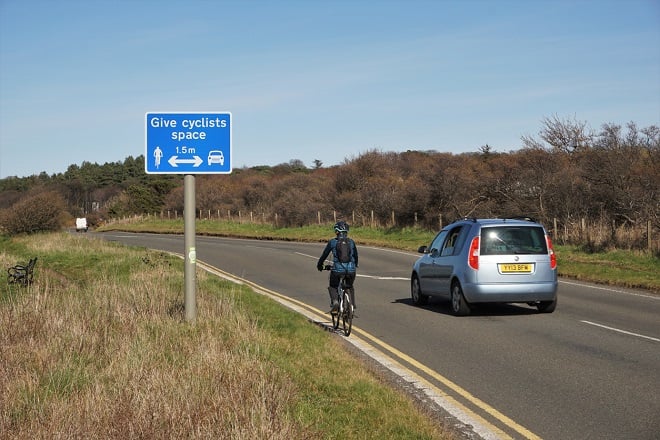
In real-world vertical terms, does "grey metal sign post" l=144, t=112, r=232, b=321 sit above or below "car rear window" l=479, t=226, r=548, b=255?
above

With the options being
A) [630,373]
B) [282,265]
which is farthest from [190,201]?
[282,265]

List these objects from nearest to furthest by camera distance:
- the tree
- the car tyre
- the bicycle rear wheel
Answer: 1. the bicycle rear wheel
2. the car tyre
3. the tree

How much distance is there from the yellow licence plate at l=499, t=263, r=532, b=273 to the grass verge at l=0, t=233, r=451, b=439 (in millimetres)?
3897

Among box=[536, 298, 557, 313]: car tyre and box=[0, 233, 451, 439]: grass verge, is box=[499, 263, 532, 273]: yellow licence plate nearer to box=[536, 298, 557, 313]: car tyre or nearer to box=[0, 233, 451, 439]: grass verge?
box=[536, 298, 557, 313]: car tyre

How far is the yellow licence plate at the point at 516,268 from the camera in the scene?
13.6 metres

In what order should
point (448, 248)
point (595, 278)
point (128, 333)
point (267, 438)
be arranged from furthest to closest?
point (595, 278)
point (448, 248)
point (128, 333)
point (267, 438)

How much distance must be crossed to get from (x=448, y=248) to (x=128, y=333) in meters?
7.09

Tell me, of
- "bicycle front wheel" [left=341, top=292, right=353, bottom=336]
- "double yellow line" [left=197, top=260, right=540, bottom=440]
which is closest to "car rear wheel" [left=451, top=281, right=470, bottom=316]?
"double yellow line" [left=197, top=260, right=540, bottom=440]

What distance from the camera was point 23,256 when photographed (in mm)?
31375

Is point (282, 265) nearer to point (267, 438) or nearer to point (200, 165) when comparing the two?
point (200, 165)

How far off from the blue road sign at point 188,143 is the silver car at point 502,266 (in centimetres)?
533

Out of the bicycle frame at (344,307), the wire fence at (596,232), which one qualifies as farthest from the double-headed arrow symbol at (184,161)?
the wire fence at (596,232)

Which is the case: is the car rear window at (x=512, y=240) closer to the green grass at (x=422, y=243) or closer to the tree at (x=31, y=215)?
the green grass at (x=422, y=243)

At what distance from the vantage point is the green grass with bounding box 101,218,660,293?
783 inches
